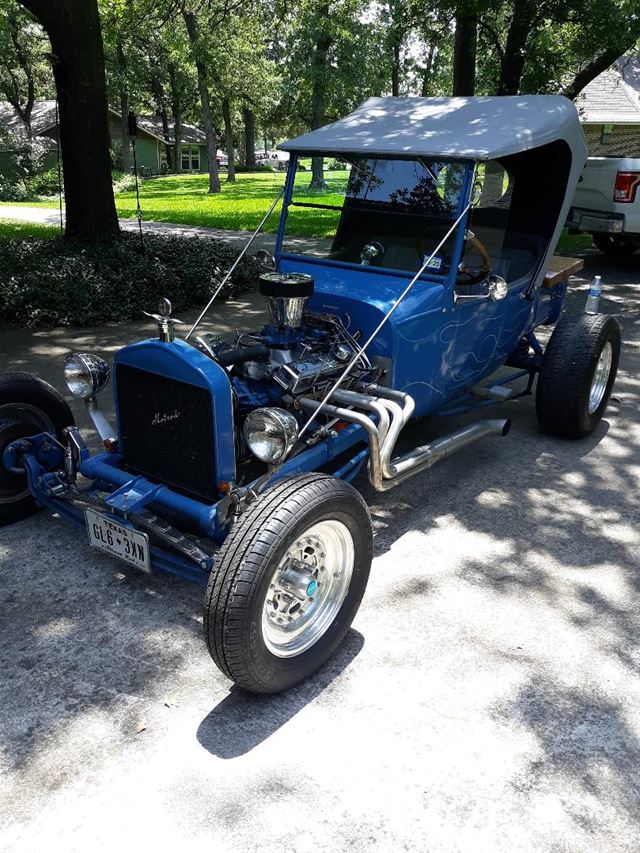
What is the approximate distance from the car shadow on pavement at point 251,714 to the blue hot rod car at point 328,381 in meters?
0.10

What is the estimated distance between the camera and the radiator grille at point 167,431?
11.5 ft

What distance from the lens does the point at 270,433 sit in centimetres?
335

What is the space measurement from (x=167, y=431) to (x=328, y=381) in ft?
3.15

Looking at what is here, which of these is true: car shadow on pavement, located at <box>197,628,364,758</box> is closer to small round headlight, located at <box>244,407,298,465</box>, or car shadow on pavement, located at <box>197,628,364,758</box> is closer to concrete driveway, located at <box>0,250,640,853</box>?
concrete driveway, located at <box>0,250,640,853</box>

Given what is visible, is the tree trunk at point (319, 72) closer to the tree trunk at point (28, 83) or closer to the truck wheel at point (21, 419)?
the tree trunk at point (28, 83)

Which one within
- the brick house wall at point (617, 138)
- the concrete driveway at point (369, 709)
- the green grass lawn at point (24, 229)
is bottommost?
the concrete driveway at point (369, 709)

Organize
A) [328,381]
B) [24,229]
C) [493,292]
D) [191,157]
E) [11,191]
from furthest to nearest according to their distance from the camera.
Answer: [191,157], [11,191], [24,229], [493,292], [328,381]

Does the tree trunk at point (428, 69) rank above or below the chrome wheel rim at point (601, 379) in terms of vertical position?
above

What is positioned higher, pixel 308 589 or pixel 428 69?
pixel 428 69

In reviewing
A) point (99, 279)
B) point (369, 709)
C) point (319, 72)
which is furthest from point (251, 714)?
point (319, 72)

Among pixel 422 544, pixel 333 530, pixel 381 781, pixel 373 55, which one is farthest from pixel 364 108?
pixel 373 55

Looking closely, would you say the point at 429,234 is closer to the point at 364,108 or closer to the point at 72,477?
the point at 364,108

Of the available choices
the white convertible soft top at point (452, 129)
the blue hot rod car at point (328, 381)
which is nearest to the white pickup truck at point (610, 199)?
the blue hot rod car at point (328, 381)

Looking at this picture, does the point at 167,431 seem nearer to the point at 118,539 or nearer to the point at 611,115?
the point at 118,539
